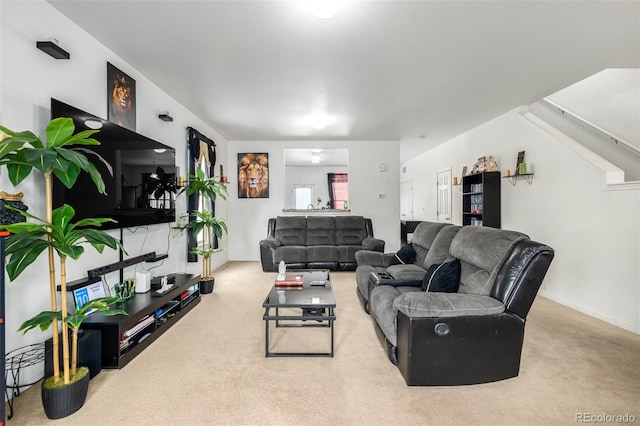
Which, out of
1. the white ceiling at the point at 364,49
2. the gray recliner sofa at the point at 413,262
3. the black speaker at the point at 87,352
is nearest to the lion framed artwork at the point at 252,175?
the white ceiling at the point at 364,49

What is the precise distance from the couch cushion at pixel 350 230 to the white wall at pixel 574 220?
2.34 meters

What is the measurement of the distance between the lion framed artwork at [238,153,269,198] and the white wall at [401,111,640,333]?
168 inches

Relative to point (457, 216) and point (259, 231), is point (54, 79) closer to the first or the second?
point (259, 231)

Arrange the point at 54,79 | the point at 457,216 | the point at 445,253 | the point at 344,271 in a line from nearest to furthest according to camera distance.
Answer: the point at 54,79, the point at 445,253, the point at 344,271, the point at 457,216

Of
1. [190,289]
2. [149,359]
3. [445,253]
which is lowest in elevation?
[149,359]

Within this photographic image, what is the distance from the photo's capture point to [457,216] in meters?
6.02

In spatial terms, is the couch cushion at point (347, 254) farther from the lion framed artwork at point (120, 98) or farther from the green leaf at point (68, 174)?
the green leaf at point (68, 174)

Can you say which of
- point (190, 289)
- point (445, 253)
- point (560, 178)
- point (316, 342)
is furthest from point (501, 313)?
point (190, 289)

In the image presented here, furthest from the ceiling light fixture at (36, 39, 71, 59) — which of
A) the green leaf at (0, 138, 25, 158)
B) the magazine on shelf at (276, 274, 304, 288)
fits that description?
the magazine on shelf at (276, 274, 304, 288)

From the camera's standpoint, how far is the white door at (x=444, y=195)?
6414 millimetres

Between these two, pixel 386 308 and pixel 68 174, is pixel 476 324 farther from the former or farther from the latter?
pixel 68 174

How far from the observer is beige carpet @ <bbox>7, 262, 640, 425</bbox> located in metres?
1.64

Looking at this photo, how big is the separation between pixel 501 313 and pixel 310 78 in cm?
278

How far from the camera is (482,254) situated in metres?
2.13
